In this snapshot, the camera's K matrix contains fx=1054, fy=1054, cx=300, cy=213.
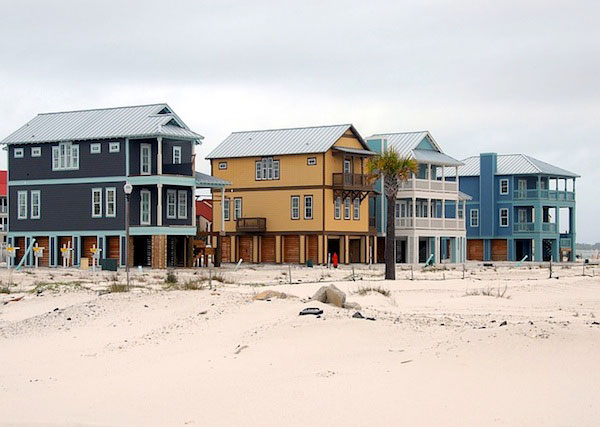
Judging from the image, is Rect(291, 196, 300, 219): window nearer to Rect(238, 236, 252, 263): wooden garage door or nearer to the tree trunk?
Rect(238, 236, 252, 263): wooden garage door

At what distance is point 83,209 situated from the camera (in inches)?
2264

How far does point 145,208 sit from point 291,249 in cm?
1157

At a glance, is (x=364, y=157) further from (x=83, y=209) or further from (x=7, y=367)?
(x=7, y=367)

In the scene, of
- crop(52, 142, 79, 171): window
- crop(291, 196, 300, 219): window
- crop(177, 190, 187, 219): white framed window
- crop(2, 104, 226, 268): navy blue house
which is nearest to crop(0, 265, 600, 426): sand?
crop(2, 104, 226, 268): navy blue house

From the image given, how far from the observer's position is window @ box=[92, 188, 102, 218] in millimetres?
56938

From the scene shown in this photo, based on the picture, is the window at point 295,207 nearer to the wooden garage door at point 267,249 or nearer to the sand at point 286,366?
the wooden garage door at point 267,249

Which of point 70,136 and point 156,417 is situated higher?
point 70,136

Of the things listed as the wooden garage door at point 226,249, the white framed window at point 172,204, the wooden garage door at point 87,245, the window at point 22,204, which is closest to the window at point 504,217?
the wooden garage door at point 226,249

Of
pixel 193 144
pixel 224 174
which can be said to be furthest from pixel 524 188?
pixel 193 144

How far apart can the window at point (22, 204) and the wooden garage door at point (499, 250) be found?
38269 mm

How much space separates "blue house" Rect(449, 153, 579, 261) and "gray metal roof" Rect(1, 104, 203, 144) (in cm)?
3116

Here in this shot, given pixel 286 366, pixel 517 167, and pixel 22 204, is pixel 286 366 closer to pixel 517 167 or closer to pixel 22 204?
pixel 22 204

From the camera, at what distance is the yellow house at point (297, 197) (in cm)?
6325

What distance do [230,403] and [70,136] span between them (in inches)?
1794
